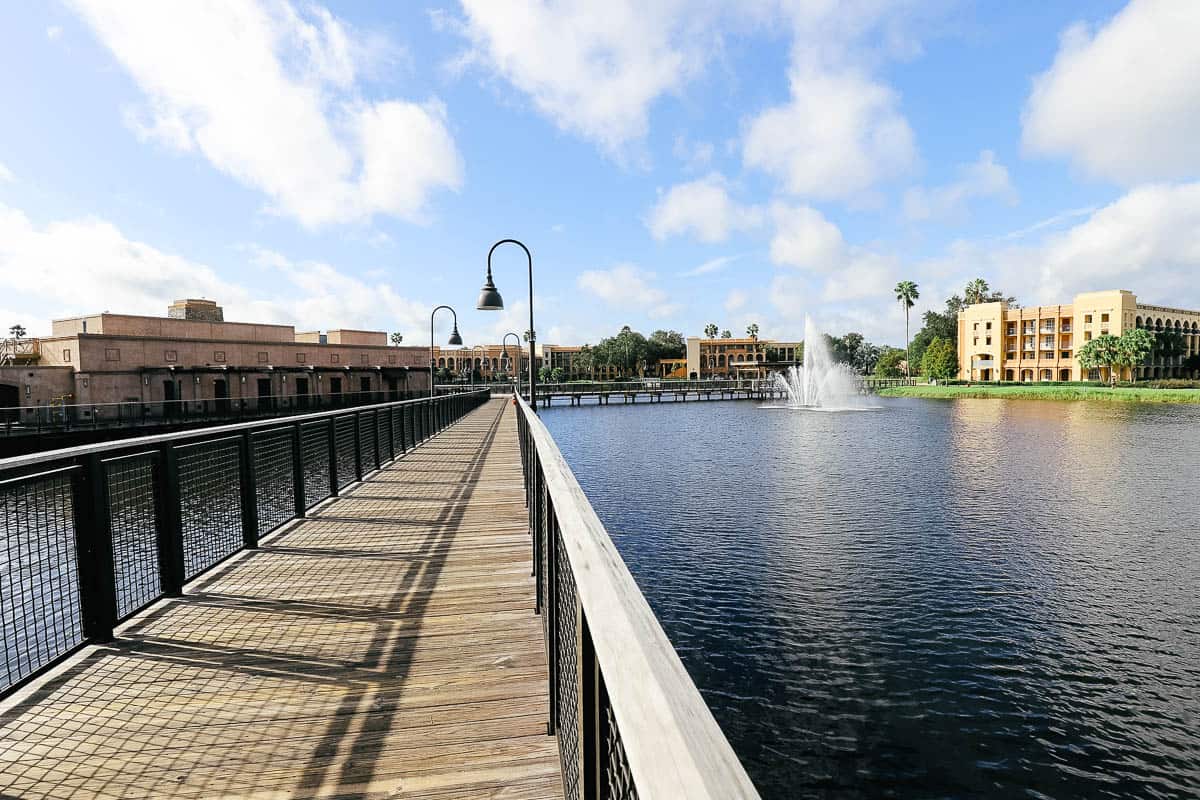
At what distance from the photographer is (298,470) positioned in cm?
705

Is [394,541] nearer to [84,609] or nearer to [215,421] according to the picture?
[84,609]

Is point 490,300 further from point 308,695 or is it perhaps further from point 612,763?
point 612,763

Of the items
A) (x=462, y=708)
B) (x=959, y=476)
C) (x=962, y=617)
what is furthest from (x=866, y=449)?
(x=462, y=708)

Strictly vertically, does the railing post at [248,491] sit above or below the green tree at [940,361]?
below

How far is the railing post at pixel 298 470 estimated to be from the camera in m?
6.92

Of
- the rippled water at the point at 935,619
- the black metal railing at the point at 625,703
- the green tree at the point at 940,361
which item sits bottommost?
the rippled water at the point at 935,619

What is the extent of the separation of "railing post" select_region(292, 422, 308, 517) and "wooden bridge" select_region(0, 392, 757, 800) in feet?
3.79

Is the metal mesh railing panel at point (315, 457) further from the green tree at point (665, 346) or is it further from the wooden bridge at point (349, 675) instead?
the green tree at point (665, 346)

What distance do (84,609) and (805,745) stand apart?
639 cm

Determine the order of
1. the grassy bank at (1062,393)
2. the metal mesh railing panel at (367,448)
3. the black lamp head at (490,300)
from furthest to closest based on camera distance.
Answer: the grassy bank at (1062,393)
the black lamp head at (490,300)
the metal mesh railing panel at (367,448)

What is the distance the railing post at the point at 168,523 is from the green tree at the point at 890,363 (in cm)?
12917

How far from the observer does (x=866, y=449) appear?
83.9ft

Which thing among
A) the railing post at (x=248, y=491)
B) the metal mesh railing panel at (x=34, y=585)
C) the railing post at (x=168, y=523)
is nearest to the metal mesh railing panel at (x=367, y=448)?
the metal mesh railing panel at (x=34, y=585)

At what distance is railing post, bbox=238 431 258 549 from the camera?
5680 millimetres
